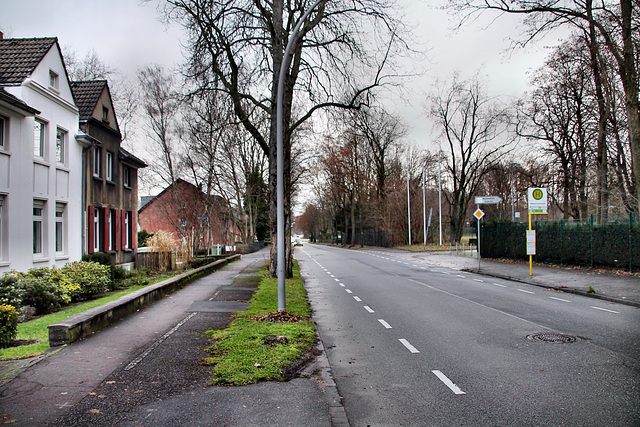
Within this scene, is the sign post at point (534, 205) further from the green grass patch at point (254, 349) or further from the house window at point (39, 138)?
the house window at point (39, 138)

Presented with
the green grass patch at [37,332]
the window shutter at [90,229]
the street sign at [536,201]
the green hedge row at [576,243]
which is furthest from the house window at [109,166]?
the green hedge row at [576,243]

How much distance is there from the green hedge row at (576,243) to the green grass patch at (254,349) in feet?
47.7

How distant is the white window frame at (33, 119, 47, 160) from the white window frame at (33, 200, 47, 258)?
169 cm

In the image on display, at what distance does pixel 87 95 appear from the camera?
73.3 ft

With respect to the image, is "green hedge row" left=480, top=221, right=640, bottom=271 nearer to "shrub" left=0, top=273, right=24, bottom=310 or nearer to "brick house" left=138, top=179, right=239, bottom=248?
"brick house" left=138, top=179, right=239, bottom=248

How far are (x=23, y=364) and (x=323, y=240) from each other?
105m

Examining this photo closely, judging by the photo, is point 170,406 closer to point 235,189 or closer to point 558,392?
point 558,392

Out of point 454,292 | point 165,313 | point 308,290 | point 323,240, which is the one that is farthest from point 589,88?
point 323,240

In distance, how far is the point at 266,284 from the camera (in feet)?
54.1

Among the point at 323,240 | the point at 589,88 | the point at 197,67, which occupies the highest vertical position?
the point at 589,88

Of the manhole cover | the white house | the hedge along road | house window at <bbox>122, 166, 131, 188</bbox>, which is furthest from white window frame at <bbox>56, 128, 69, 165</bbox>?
the manhole cover

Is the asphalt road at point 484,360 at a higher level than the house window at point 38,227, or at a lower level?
lower

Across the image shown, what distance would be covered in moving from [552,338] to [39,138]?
56.6 feet

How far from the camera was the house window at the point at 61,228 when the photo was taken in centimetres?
1827
